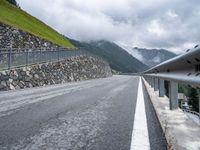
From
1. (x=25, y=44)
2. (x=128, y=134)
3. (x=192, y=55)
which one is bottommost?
(x=128, y=134)

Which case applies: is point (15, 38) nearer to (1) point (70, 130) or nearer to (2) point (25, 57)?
(2) point (25, 57)

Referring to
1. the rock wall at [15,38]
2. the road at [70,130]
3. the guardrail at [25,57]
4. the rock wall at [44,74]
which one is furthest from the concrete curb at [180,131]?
the rock wall at [15,38]

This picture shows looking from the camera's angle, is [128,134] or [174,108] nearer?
[128,134]

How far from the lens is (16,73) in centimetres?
2309

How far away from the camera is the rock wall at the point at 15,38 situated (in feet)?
137

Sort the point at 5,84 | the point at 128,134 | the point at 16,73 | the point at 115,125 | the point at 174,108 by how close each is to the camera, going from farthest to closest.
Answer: the point at 16,73 < the point at 5,84 < the point at 174,108 < the point at 115,125 < the point at 128,134

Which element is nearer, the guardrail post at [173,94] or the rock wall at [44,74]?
the guardrail post at [173,94]

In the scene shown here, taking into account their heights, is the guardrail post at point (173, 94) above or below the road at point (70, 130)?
above

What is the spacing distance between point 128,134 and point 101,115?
7.64 ft

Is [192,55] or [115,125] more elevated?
[192,55]

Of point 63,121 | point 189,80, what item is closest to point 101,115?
point 63,121

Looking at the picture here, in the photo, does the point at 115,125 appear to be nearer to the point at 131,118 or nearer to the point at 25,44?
the point at 131,118

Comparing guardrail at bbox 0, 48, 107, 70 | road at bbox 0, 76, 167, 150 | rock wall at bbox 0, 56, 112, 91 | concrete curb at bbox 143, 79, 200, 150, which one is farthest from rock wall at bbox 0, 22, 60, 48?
concrete curb at bbox 143, 79, 200, 150

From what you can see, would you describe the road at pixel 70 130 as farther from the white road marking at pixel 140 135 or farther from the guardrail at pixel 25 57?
the guardrail at pixel 25 57
